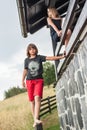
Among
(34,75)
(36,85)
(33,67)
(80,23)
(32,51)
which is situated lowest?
(36,85)

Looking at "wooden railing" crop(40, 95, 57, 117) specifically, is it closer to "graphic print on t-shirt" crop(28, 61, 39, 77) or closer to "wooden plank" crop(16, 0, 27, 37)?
"wooden plank" crop(16, 0, 27, 37)

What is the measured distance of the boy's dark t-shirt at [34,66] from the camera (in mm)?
7102

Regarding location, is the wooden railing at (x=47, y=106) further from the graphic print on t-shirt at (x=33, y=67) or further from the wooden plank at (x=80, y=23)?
the wooden plank at (x=80, y=23)

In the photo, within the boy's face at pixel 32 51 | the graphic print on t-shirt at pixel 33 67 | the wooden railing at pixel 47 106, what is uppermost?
the boy's face at pixel 32 51

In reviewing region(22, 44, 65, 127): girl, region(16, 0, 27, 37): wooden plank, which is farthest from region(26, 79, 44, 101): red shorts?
region(16, 0, 27, 37): wooden plank

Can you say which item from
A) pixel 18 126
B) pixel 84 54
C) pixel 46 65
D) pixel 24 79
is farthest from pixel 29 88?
pixel 46 65

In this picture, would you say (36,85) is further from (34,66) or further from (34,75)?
(34,66)

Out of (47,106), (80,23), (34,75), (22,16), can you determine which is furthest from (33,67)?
(47,106)

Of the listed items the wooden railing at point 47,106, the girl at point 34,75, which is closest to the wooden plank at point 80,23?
the girl at point 34,75

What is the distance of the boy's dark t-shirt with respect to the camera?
710cm

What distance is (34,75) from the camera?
23.7ft

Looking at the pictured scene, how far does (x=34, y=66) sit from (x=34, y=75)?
166 millimetres

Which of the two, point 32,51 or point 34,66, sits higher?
point 32,51

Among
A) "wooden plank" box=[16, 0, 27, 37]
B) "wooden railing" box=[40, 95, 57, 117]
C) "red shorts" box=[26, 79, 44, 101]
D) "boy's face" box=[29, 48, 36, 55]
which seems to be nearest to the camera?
"boy's face" box=[29, 48, 36, 55]
